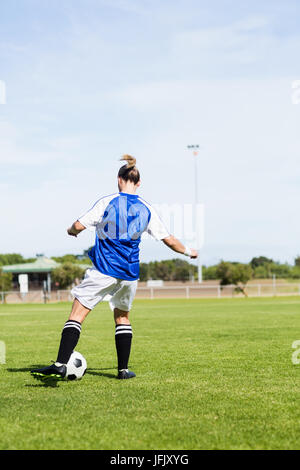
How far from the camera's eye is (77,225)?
5.64m

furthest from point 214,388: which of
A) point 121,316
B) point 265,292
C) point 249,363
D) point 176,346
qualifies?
point 265,292

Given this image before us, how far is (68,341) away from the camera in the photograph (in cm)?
545

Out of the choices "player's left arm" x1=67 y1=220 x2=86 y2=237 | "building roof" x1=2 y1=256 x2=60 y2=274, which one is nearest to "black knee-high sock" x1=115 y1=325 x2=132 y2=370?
"player's left arm" x1=67 y1=220 x2=86 y2=237

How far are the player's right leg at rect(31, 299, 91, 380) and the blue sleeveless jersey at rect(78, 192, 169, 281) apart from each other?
49cm

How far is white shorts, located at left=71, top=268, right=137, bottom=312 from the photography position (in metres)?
5.61

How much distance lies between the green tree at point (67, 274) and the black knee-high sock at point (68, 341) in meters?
68.5

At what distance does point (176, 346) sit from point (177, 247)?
3.87m

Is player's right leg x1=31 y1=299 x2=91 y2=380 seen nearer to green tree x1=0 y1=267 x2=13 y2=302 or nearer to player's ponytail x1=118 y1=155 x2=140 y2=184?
player's ponytail x1=118 y1=155 x2=140 y2=184

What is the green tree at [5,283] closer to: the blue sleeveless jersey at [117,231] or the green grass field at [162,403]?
the green grass field at [162,403]

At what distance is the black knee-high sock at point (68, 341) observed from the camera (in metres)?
5.38

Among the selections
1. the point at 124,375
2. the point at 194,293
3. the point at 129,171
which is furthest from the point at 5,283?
the point at 129,171

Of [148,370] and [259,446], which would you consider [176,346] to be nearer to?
[148,370]

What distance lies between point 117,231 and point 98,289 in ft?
2.12

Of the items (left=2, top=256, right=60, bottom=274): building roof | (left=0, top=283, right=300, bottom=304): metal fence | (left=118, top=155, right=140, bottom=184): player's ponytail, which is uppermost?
(left=118, top=155, right=140, bottom=184): player's ponytail
